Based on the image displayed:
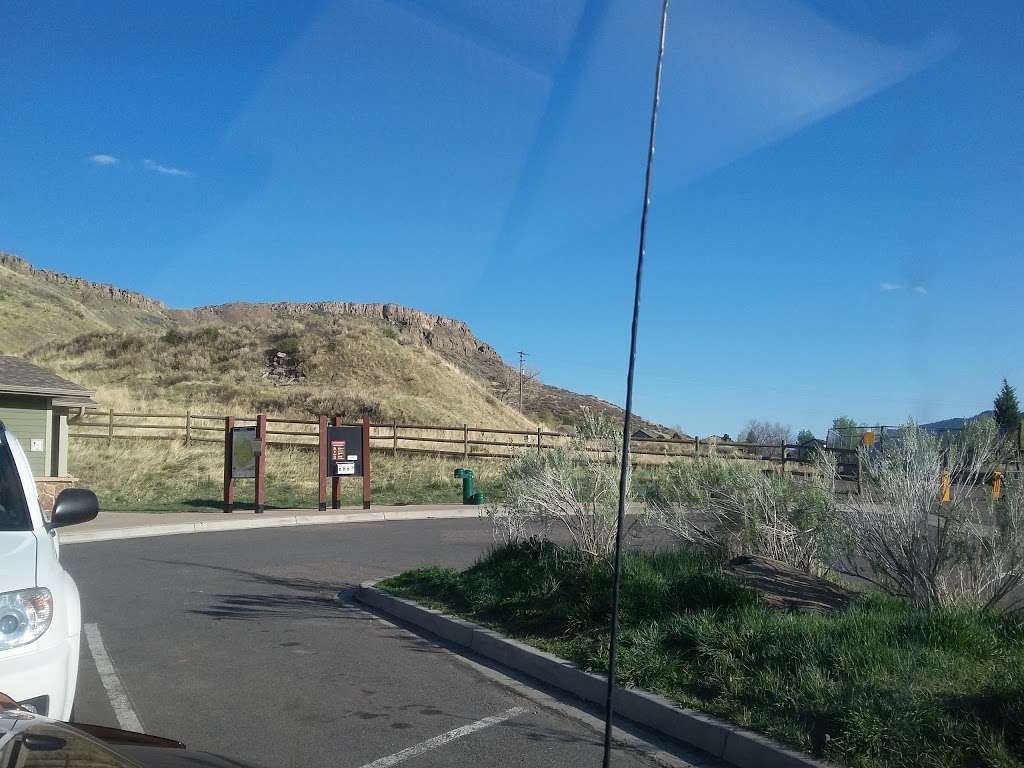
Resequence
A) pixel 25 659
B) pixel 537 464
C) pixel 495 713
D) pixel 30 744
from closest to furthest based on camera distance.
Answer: pixel 30 744, pixel 25 659, pixel 495 713, pixel 537 464

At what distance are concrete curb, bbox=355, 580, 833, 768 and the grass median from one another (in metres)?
0.13

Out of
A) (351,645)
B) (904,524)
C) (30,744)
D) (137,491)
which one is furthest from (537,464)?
(137,491)

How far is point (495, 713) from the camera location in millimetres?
6137

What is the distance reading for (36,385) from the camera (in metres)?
20.9

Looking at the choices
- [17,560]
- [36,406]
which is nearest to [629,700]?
[17,560]

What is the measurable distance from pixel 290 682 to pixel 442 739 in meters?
1.77

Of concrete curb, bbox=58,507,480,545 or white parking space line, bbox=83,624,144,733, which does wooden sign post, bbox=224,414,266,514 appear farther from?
white parking space line, bbox=83,624,144,733

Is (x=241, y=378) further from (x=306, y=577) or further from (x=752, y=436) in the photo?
(x=306, y=577)

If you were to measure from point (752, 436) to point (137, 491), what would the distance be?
19.3 m

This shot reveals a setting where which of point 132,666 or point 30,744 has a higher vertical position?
point 30,744

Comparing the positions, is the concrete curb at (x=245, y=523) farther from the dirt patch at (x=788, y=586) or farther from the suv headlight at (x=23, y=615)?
the suv headlight at (x=23, y=615)

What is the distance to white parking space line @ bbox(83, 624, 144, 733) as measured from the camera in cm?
586

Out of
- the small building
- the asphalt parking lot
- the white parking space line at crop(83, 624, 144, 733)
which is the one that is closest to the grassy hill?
the small building

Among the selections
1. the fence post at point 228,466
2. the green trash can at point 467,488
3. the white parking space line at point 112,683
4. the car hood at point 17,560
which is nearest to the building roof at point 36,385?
the fence post at point 228,466
